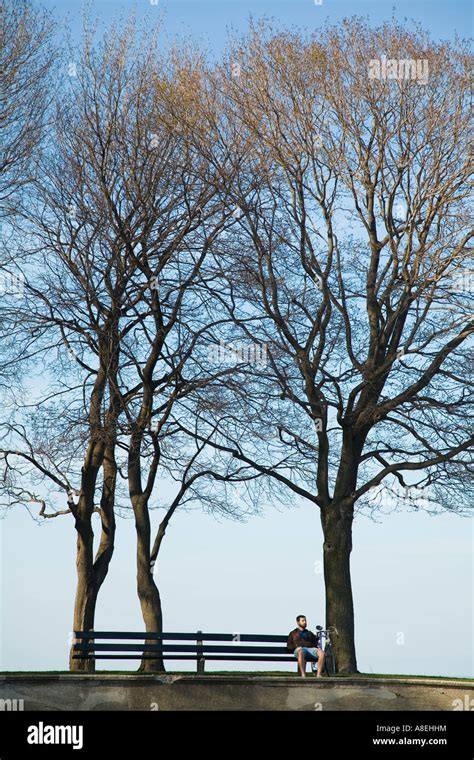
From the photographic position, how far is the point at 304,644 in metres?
21.8

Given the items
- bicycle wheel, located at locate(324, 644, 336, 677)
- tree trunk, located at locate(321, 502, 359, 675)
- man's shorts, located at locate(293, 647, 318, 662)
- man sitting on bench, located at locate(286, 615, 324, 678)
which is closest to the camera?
man sitting on bench, located at locate(286, 615, 324, 678)

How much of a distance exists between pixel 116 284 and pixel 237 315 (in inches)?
136

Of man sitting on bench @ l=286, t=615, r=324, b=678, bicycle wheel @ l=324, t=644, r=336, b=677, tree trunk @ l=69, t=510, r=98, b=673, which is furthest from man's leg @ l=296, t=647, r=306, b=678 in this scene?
tree trunk @ l=69, t=510, r=98, b=673

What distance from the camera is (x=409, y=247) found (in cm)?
2445

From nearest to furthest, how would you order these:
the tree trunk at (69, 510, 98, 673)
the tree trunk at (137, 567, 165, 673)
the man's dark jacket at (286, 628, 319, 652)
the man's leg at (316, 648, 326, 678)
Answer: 1. the man's leg at (316, 648, 326, 678)
2. the man's dark jacket at (286, 628, 319, 652)
3. the tree trunk at (69, 510, 98, 673)
4. the tree trunk at (137, 567, 165, 673)

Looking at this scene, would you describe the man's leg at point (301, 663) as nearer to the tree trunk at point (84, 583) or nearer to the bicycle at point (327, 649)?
the bicycle at point (327, 649)

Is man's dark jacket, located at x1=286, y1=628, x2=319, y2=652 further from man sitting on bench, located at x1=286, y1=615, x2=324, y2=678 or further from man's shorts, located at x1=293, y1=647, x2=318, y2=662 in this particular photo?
man's shorts, located at x1=293, y1=647, x2=318, y2=662

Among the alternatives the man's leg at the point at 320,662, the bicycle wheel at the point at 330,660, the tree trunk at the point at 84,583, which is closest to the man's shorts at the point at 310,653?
the man's leg at the point at 320,662

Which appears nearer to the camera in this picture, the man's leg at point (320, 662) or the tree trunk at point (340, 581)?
the man's leg at point (320, 662)

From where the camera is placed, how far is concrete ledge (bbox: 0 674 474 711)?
65.9 ft

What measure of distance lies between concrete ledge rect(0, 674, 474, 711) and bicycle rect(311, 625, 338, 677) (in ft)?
3.99

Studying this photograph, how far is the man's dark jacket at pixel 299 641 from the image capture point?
21.8 meters

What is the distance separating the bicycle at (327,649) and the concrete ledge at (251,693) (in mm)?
1217

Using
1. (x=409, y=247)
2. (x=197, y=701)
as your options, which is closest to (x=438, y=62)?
(x=409, y=247)
